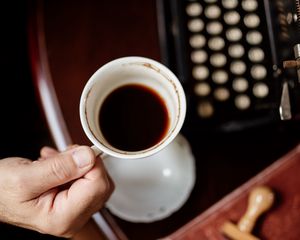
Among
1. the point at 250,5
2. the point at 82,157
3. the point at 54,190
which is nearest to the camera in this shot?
the point at 82,157

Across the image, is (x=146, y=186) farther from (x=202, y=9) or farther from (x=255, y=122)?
(x=202, y=9)

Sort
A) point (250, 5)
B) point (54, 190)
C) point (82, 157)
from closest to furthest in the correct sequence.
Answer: point (82, 157) → point (54, 190) → point (250, 5)

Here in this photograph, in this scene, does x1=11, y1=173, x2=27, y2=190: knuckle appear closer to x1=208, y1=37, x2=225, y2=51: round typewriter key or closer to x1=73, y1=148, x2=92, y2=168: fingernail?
x1=73, y1=148, x2=92, y2=168: fingernail

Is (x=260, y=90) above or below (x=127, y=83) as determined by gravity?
below

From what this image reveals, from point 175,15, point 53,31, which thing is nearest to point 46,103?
point 53,31

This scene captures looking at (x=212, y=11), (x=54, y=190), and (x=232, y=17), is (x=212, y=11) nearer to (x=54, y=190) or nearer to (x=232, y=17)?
(x=232, y=17)

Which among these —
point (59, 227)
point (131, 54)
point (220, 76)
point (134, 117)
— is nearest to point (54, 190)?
point (59, 227)

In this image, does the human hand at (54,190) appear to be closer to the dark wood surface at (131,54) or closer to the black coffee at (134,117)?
the black coffee at (134,117)

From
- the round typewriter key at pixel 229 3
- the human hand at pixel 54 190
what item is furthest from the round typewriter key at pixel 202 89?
the human hand at pixel 54 190
